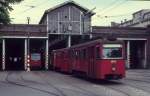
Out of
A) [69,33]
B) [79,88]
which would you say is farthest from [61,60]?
[79,88]

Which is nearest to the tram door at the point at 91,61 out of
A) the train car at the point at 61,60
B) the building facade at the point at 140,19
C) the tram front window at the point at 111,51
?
the tram front window at the point at 111,51

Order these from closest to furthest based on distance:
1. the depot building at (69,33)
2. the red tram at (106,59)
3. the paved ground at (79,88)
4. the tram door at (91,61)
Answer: the paved ground at (79,88) → the red tram at (106,59) → the tram door at (91,61) → the depot building at (69,33)

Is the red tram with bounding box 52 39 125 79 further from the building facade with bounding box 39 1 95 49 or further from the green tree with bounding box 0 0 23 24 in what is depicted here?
the building facade with bounding box 39 1 95 49

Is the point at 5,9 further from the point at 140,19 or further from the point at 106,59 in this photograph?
the point at 140,19

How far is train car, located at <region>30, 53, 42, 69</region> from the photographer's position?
6819 cm

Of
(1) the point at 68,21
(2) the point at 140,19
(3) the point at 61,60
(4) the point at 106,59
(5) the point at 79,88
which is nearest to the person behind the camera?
(5) the point at 79,88

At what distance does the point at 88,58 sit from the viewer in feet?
111

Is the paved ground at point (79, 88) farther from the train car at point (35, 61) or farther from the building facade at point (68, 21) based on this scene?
the building facade at point (68, 21)

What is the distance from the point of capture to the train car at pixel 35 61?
6819 cm

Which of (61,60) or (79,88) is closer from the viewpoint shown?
(79,88)

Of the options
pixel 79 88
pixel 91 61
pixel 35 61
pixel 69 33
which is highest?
pixel 69 33

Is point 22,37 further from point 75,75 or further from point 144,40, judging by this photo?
point 75,75

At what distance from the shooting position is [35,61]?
2689 inches

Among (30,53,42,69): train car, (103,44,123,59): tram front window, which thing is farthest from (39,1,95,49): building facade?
(103,44,123,59): tram front window
